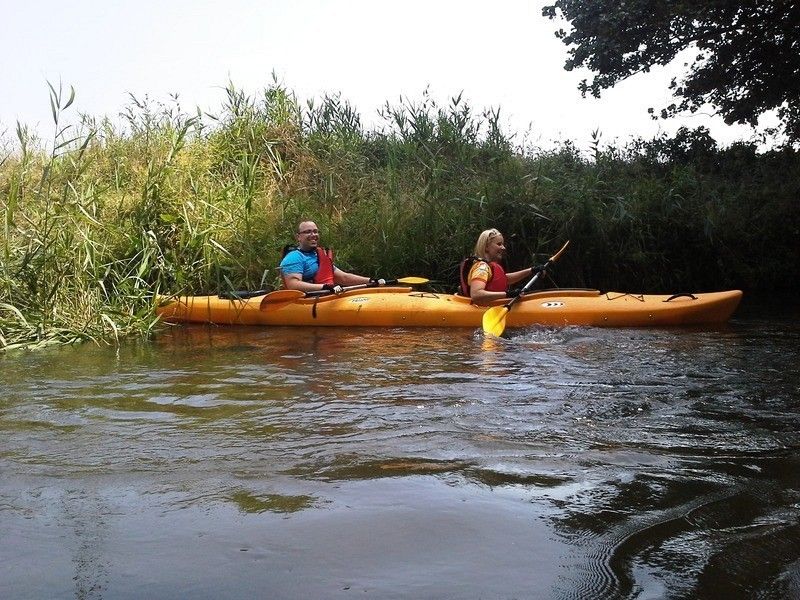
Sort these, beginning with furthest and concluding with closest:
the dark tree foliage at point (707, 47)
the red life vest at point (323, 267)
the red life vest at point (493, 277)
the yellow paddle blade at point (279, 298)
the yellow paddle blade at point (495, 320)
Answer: the dark tree foliage at point (707, 47)
the red life vest at point (323, 267)
the yellow paddle blade at point (279, 298)
the red life vest at point (493, 277)
the yellow paddle blade at point (495, 320)

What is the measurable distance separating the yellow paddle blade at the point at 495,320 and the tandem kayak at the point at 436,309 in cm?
15

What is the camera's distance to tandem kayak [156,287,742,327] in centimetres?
666

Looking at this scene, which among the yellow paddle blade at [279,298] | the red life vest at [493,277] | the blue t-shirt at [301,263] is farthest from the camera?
the blue t-shirt at [301,263]

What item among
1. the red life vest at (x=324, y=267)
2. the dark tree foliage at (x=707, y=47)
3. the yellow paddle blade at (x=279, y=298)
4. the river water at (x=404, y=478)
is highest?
the dark tree foliage at (x=707, y=47)

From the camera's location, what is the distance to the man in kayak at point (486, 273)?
22.1 feet

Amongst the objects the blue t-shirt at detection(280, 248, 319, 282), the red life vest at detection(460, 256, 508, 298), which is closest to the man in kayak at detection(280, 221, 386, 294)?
the blue t-shirt at detection(280, 248, 319, 282)

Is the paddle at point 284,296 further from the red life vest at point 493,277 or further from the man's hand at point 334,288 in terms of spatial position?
the red life vest at point 493,277

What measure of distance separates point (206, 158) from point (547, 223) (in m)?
3.45

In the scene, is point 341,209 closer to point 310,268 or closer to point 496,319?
point 310,268

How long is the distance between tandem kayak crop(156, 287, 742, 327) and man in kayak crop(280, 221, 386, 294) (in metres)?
0.17

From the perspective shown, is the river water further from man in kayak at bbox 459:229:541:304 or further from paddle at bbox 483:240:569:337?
man in kayak at bbox 459:229:541:304

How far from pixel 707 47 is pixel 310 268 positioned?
6691 mm

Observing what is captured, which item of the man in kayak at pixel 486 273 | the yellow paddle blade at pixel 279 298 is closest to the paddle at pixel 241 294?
the yellow paddle blade at pixel 279 298

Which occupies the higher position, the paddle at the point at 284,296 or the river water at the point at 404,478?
the paddle at the point at 284,296
